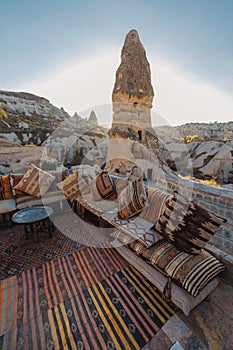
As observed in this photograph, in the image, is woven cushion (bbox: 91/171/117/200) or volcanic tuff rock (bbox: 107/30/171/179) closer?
woven cushion (bbox: 91/171/117/200)

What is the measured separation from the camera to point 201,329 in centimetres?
125

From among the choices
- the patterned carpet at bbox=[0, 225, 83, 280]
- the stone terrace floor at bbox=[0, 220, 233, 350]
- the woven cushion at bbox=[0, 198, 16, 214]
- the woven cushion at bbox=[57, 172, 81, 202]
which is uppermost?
the woven cushion at bbox=[57, 172, 81, 202]

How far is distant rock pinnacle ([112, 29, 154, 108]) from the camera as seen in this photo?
30.8 ft

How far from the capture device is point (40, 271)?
6.22 ft

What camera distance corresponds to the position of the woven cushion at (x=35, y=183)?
3322mm

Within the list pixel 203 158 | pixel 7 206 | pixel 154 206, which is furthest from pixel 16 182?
pixel 203 158

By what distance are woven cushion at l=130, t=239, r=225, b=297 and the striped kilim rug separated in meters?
0.33

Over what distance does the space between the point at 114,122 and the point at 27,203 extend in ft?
25.9

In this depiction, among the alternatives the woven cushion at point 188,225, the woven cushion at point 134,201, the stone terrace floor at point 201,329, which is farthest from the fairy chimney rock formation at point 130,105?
the stone terrace floor at point 201,329

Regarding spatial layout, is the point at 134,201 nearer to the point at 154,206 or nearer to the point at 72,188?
the point at 154,206

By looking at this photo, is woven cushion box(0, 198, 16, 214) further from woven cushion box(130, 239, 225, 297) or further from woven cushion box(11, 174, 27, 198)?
woven cushion box(130, 239, 225, 297)

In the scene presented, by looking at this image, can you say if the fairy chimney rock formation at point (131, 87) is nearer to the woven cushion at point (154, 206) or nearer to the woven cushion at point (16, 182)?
the woven cushion at point (16, 182)

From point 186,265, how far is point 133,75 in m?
10.9

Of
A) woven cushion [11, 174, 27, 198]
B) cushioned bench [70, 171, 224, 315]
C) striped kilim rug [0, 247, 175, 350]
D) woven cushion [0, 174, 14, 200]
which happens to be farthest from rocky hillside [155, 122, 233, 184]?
striped kilim rug [0, 247, 175, 350]
